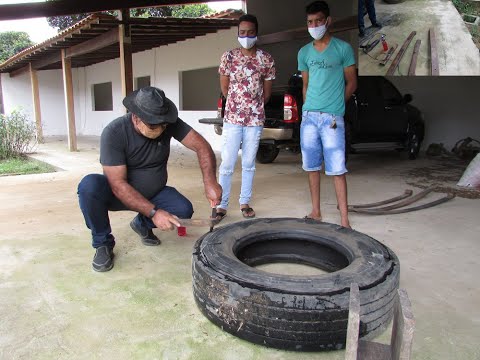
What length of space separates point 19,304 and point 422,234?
3.27 m

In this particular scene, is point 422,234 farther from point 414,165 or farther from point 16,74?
point 16,74

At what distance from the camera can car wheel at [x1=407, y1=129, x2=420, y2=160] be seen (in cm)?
807

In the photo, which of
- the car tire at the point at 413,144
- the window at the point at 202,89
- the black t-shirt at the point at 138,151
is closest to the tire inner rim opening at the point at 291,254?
the black t-shirt at the point at 138,151

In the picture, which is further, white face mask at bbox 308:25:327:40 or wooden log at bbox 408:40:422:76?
wooden log at bbox 408:40:422:76

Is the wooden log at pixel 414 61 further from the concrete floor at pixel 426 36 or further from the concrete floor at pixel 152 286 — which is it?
Answer: the concrete floor at pixel 152 286

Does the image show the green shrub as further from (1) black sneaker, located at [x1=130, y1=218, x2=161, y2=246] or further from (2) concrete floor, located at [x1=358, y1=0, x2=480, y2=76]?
(2) concrete floor, located at [x1=358, y1=0, x2=480, y2=76]

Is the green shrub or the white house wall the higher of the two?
the white house wall

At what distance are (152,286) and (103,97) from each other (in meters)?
18.8

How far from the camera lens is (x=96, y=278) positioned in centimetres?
264

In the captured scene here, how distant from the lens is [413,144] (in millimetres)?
8203

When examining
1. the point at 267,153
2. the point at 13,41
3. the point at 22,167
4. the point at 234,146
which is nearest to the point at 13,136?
the point at 22,167

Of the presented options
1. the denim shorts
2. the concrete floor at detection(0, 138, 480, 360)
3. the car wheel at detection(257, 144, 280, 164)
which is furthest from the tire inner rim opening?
the car wheel at detection(257, 144, 280, 164)

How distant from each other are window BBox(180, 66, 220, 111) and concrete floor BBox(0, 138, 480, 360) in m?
11.5

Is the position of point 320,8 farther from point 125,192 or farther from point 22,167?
point 22,167
